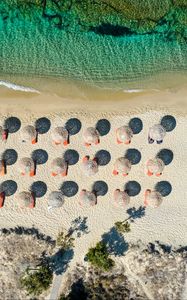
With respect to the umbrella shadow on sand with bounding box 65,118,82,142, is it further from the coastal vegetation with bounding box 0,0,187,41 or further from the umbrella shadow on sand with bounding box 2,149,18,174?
the coastal vegetation with bounding box 0,0,187,41

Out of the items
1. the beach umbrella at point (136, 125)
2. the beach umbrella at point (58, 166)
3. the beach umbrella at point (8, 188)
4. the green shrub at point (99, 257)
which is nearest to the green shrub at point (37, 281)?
the green shrub at point (99, 257)

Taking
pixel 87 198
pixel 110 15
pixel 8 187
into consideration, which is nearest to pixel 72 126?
pixel 87 198

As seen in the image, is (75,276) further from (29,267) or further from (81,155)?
(81,155)

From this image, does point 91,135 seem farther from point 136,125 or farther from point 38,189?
point 38,189

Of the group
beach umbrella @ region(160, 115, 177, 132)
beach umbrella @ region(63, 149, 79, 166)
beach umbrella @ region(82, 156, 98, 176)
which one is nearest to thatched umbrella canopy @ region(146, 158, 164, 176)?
beach umbrella @ region(160, 115, 177, 132)

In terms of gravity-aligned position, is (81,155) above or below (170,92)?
below

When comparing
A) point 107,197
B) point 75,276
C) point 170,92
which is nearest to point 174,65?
point 170,92
